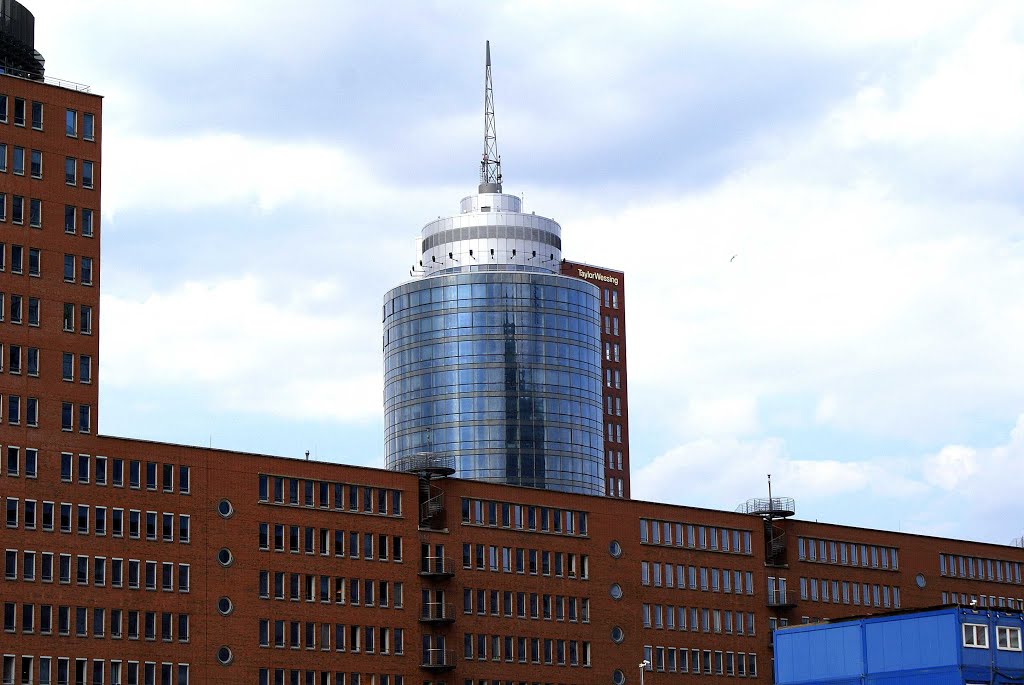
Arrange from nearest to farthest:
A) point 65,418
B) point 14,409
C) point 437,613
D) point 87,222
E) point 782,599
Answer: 1. point 14,409
2. point 65,418
3. point 87,222
4. point 437,613
5. point 782,599

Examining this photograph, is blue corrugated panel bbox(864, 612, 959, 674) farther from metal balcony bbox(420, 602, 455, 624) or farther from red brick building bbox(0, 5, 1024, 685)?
metal balcony bbox(420, 602, 455, 624)

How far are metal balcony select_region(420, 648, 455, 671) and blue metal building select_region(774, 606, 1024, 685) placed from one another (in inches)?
1271

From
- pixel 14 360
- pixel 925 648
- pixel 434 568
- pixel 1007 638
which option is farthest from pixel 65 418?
pixel 1007 638

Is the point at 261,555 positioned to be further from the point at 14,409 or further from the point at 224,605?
the point at 14,409

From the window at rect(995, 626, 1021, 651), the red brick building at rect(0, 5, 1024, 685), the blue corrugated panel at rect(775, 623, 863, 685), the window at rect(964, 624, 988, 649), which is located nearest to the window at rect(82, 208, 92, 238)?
the red brick building at rect(0, 5, 1024, 685)

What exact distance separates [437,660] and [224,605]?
2257 centimetres

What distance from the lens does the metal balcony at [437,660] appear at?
516 ft

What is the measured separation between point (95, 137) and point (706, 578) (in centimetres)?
7576

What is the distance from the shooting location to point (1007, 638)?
13750cm

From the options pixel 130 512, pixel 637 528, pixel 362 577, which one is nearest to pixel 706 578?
pixel 637 528

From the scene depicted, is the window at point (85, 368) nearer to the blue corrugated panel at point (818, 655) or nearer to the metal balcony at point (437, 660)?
the metal balcony at point (437, 660)

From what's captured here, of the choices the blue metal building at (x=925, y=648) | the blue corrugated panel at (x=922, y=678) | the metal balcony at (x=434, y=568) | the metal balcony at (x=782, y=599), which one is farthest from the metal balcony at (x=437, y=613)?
the metal balcony at (x=782, y=599)

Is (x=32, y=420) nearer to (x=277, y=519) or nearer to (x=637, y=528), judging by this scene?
(x=277, y=519)

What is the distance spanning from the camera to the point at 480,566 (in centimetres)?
16288
